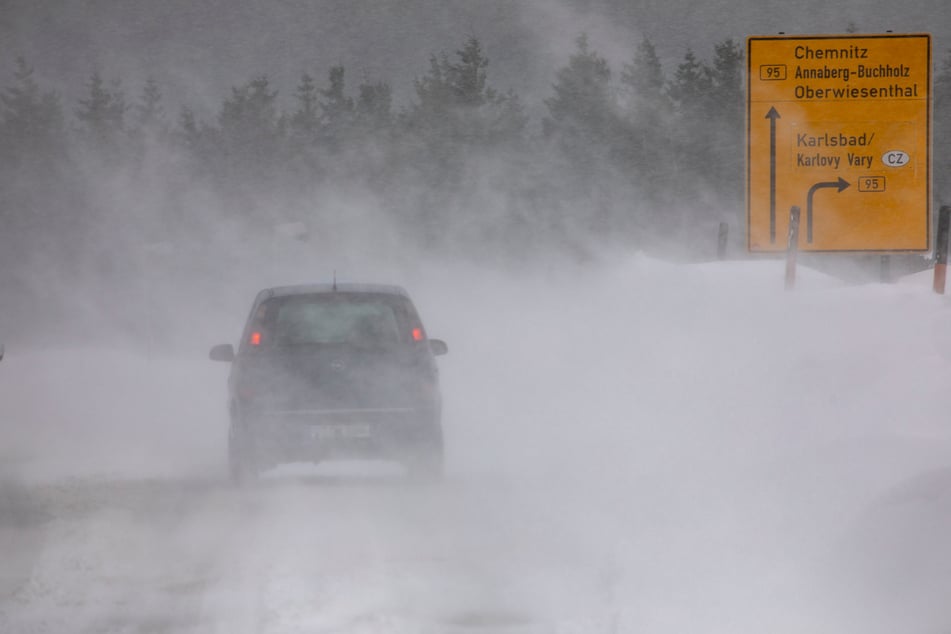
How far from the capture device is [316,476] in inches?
565

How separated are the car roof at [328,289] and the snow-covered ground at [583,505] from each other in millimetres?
1647

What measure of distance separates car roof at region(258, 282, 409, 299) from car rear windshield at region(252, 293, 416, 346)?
0.04 metres

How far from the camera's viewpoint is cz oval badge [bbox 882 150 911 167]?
18516 millimetres

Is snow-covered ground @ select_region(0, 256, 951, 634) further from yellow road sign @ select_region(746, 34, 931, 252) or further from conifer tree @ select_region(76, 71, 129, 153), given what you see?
conifer tree @ select_region(76, 71, 129, 153)

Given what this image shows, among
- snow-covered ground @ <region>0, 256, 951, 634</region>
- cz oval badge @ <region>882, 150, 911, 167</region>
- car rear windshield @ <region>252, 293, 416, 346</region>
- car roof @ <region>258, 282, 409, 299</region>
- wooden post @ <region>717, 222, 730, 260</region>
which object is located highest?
cz oval badge @ <region>882, 150, 911, 167</region>

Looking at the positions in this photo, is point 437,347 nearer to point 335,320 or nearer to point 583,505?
point 335,320

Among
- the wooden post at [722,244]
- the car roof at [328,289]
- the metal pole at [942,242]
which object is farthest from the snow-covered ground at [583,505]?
the wooden post at [722,244]

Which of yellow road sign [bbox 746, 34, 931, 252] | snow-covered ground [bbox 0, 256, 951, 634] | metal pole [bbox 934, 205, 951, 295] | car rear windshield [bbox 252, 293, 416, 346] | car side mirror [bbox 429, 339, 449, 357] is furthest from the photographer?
yellow road sign [bbox 746, 34, 931, 252]

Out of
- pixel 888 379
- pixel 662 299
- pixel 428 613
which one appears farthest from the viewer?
pixel 662 299

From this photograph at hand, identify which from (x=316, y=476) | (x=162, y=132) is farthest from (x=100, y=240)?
(x=316, y=476)

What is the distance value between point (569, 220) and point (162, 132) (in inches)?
1471

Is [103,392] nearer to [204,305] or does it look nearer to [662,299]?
[662,299]

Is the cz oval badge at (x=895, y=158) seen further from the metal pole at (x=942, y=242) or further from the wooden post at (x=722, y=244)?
the wooden post at (x=722, y=244)

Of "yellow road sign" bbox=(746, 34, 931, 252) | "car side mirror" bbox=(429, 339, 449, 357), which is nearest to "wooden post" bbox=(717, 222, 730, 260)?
"yellow road sign" bbox=(746, 34, 931, 252)
